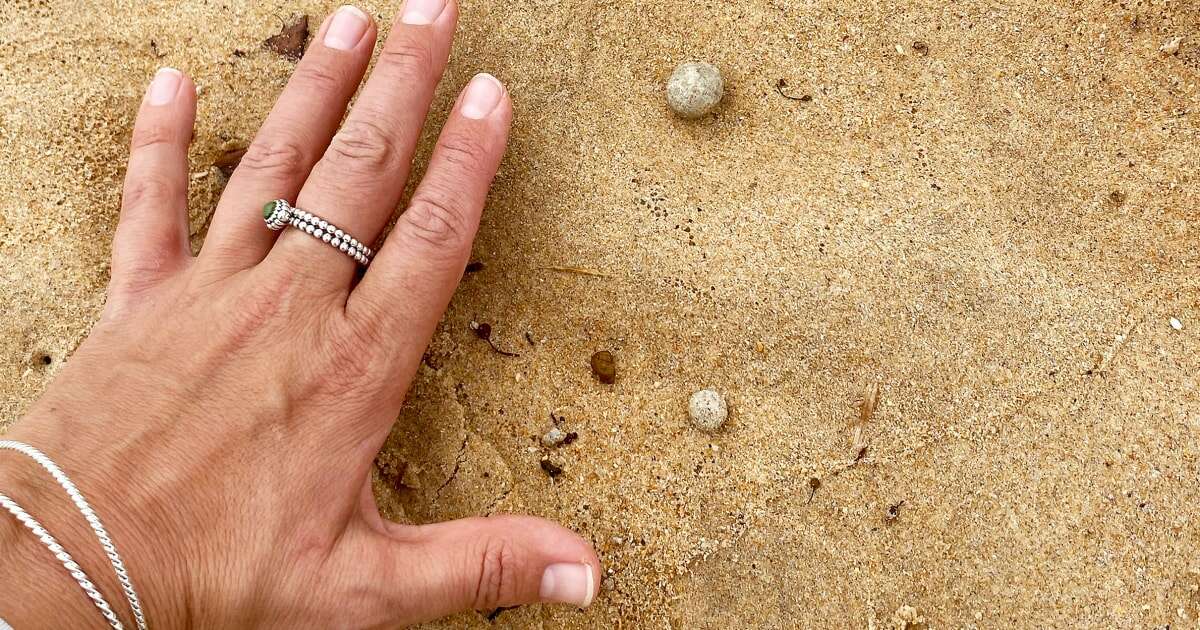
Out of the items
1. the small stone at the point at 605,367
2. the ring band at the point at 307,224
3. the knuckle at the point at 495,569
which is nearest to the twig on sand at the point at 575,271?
the small stone at the point at 605,367

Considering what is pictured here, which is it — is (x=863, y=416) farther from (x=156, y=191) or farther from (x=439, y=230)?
(x=156, y=191)

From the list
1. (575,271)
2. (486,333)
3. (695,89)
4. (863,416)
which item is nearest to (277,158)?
(486,333)

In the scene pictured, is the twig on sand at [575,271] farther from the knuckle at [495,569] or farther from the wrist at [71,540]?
the wrist at [71,540]

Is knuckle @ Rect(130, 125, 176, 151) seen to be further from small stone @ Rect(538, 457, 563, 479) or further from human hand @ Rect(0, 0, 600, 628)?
small stone @ Rect(538, 457, 563, 479)

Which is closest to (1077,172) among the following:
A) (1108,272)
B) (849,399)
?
A: (1108,272)

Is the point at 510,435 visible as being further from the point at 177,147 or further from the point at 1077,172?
the point at 1077,172

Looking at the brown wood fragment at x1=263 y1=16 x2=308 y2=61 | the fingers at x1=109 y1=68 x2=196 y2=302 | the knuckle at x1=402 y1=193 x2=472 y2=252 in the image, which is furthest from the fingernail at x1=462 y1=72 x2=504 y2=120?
the fingers at x1=109 y1=68 x2=196 y2=302
